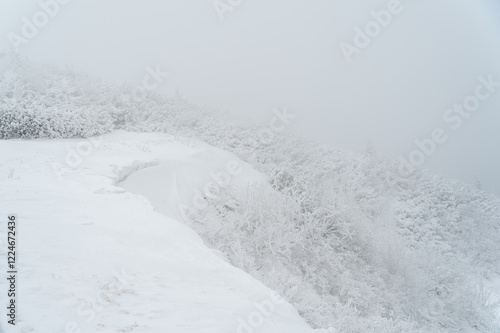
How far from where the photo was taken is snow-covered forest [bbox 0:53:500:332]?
14.9 ft

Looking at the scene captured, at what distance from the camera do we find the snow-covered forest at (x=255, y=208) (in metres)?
4.54

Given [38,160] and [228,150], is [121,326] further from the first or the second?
[228,150]

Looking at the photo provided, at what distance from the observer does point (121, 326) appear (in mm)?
2514

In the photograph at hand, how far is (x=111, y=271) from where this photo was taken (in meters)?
3.34

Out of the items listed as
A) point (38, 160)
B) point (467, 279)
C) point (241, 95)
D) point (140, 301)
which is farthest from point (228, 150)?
point (241, 95)
